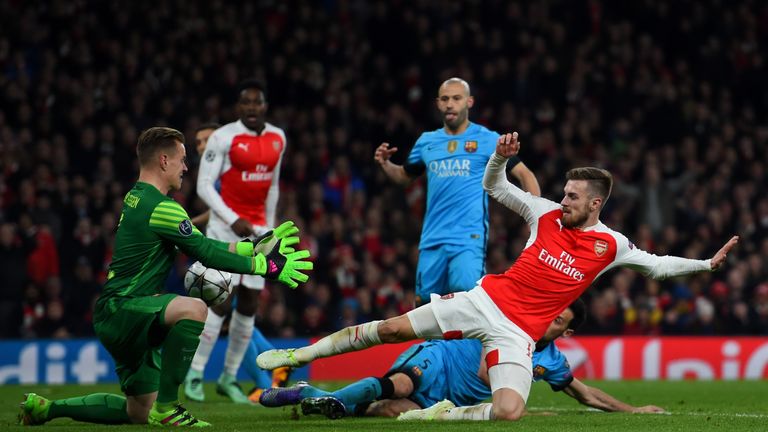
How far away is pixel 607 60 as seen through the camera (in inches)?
798

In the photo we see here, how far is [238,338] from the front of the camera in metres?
10.4

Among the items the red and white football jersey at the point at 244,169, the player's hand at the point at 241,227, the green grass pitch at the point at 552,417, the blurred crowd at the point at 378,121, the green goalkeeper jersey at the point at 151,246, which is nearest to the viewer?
the green goalkeeper jersey at the point at 151,246

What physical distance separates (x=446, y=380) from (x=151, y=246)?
234 cm

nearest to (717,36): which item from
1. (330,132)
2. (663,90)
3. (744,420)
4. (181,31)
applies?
(663,90)

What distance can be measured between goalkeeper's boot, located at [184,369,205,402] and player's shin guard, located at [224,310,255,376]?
26 centimetres

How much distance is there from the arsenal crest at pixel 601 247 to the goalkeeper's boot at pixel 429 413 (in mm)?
1370

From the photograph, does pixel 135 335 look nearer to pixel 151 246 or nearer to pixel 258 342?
pixel 151 246

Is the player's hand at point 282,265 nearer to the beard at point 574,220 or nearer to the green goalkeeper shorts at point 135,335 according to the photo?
the green goalkeeper shorts at point 135,335

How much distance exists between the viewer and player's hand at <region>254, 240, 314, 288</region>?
22.4ft

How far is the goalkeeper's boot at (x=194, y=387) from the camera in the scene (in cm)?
1026

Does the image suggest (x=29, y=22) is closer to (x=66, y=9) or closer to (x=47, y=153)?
(x=66, y=9)

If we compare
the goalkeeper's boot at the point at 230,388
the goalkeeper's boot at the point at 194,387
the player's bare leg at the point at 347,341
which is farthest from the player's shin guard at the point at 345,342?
the goalkeeper's boot at the point at 194,387

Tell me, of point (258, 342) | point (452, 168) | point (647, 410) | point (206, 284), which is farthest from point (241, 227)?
point (647, 410)

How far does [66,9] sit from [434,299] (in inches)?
441
